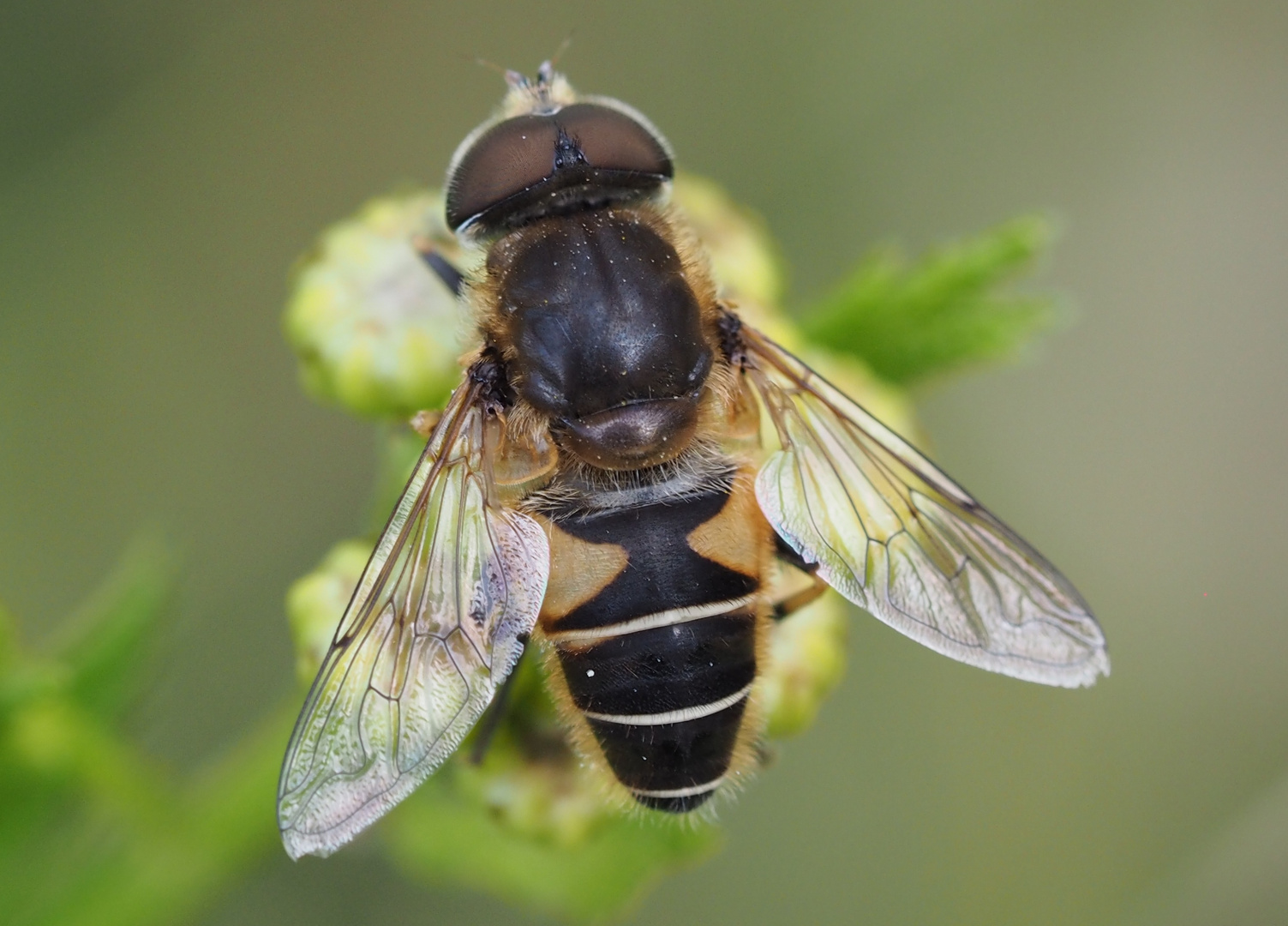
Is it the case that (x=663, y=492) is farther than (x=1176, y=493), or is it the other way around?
(x=1176, y=493)

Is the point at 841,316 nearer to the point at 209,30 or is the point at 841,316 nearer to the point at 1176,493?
the point at 1176,493

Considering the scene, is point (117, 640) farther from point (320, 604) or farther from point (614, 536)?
point (614, 536)

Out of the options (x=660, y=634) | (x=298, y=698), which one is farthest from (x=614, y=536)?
(x=298, y=698)

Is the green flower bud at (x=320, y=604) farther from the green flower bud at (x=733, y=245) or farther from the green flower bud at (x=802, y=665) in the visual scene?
the green flower bud at (x=733, y=245)

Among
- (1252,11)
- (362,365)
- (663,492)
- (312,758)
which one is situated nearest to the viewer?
(312,758)

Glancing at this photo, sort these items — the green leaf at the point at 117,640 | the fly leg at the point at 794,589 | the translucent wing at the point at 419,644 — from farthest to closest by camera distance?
the green leaf at the point at 117,640, the fly leg at the point at 794,589, the translucent wing at the point at 419,644

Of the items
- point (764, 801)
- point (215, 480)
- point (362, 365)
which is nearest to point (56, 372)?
point (215, 480)

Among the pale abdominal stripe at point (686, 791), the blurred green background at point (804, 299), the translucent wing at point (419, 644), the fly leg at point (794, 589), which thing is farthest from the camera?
the blurred green background at point (804, 299)

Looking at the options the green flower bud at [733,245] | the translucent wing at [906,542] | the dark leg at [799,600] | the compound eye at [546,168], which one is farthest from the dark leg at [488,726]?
the green flower bud at [733,245]
